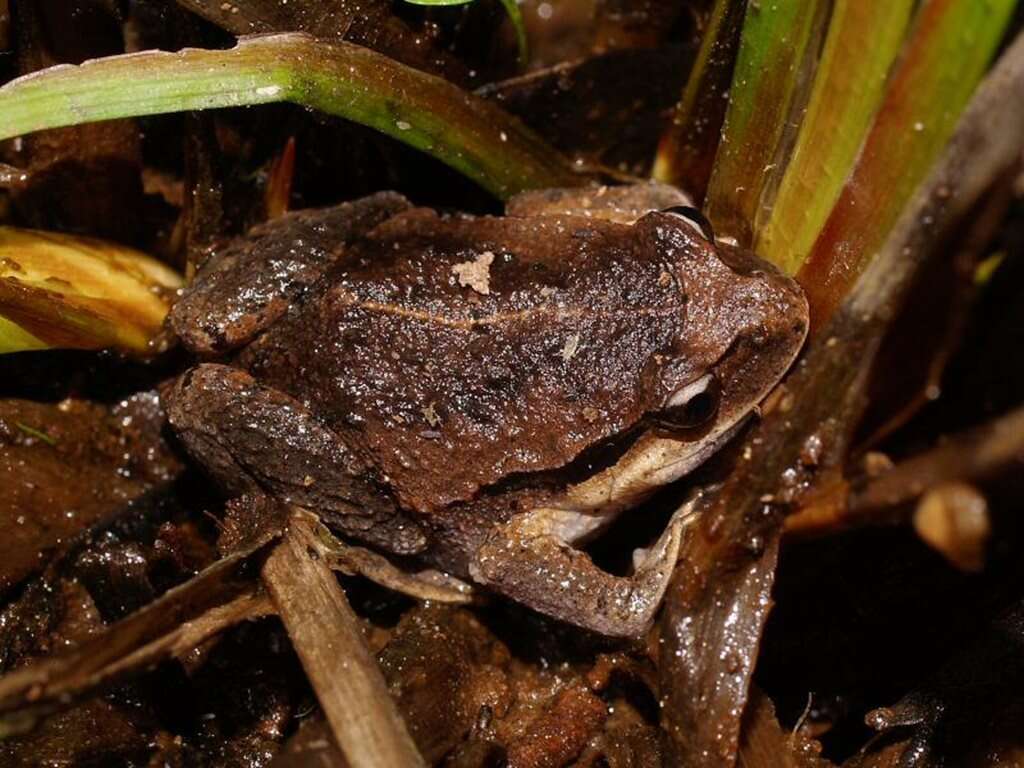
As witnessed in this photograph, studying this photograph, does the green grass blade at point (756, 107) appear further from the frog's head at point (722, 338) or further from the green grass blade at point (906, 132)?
the green grass blade at point (906, 132)

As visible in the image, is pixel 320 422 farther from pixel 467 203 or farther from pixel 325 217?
pixel 467 203

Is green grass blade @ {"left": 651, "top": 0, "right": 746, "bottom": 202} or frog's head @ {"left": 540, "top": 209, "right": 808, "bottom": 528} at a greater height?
green grass blade @ {"left": 651, "top": 0, "right": 746, "bottom": 202}

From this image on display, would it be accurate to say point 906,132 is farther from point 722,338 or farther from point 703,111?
point 703,111

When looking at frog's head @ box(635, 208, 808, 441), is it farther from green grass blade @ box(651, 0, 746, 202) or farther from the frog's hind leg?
the frog's hind leg

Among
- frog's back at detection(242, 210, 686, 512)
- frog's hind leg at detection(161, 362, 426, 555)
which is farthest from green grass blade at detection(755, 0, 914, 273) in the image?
frog's hind leg at detection(161, 362, 426, 555)

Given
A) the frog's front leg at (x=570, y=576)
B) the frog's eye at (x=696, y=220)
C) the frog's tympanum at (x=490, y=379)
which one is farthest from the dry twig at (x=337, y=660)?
the frog's eye at (x=696, y=220)
